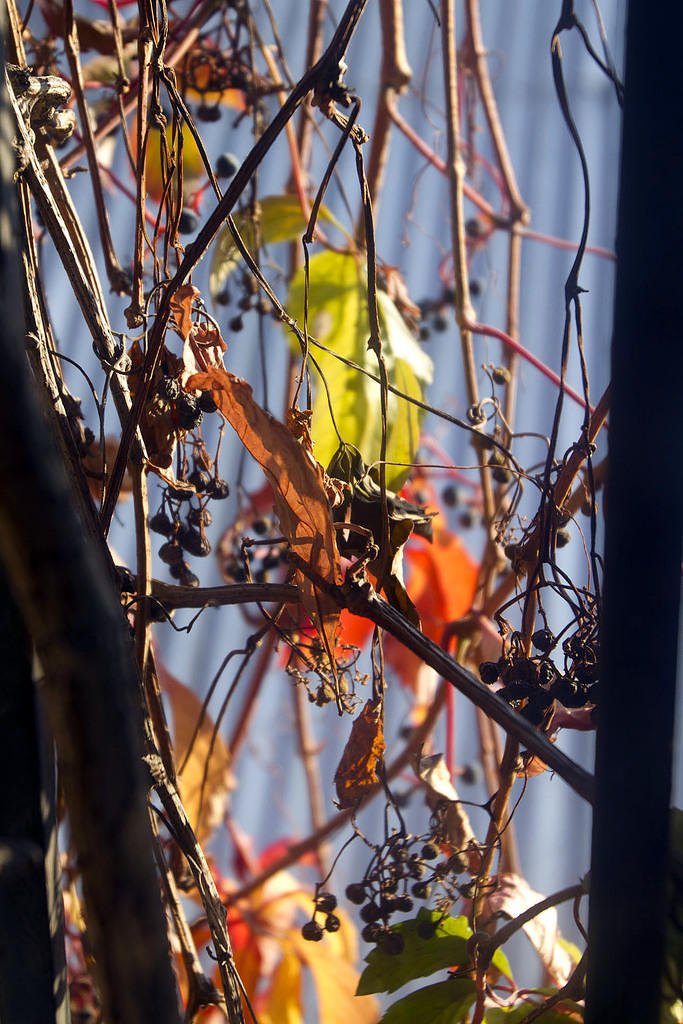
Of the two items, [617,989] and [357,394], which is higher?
[357,394]

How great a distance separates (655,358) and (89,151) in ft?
1.44

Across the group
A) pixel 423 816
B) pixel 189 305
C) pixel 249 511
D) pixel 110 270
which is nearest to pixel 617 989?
pixel 189 305

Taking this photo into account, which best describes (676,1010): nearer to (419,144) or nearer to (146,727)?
(146,727)

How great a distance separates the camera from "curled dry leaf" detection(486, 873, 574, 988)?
499 mm

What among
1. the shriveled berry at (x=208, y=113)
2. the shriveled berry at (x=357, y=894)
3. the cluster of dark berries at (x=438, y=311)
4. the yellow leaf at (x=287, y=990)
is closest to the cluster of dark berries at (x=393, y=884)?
the shriveled berry at (x=357, y=894)

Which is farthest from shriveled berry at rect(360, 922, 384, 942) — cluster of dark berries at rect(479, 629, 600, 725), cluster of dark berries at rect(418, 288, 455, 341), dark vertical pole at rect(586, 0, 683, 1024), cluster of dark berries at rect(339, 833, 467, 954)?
cluster of dark berries at rect(418, 288, 455, 341)

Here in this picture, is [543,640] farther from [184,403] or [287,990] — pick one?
[287,990]

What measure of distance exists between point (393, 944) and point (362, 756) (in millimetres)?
104

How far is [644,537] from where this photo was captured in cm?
25

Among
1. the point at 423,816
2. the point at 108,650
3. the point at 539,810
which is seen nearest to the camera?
the point at 108,650

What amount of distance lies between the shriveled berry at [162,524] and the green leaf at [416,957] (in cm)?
27

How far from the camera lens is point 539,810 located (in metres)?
1.57

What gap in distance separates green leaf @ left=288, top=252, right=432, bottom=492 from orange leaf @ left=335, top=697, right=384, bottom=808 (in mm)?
138

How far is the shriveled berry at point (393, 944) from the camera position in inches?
18.8
